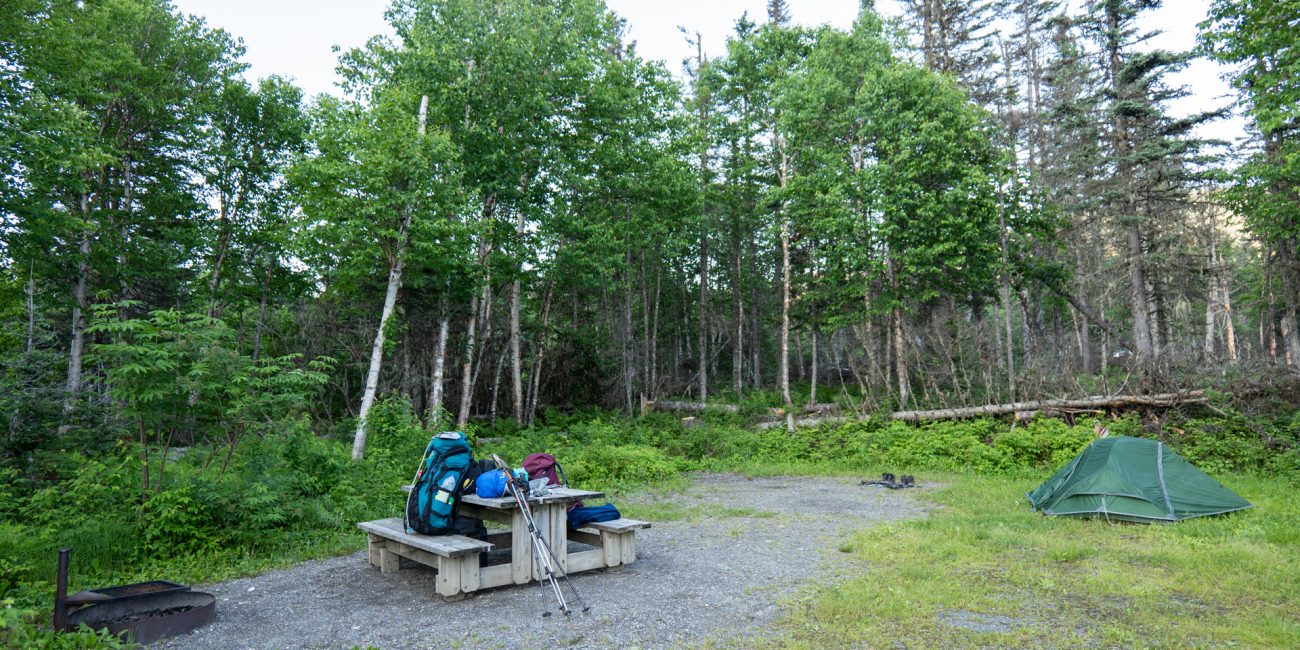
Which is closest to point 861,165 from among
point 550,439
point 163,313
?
point 550,439

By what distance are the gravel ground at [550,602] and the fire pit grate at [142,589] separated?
38 centimetres

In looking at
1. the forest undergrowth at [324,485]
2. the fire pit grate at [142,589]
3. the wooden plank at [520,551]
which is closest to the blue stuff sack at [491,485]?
the wooden plank at [520,551]

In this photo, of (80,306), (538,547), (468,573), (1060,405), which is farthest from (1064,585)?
(80,306)

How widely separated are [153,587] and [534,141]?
13989 millimetres

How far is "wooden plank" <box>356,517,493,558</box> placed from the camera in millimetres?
5312

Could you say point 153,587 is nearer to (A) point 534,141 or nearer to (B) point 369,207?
(B) point 369,207

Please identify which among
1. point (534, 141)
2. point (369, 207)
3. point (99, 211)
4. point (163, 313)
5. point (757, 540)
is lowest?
point (757, 540)

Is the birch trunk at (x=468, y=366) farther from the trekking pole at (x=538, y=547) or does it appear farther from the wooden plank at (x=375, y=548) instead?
the trekking pole at (x=538, y=547)

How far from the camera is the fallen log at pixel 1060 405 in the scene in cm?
1328

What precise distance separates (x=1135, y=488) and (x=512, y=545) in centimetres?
764

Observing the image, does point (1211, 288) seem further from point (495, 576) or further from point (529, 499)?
point (495, 576)

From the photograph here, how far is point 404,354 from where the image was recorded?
58.9 feet

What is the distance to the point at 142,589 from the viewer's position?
5145 mm

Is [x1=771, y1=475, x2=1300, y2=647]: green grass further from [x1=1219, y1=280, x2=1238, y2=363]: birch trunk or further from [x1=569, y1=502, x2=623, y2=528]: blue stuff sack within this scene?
[x1=1219, y1=280, x2=1238, y2=363]: birch trunk
